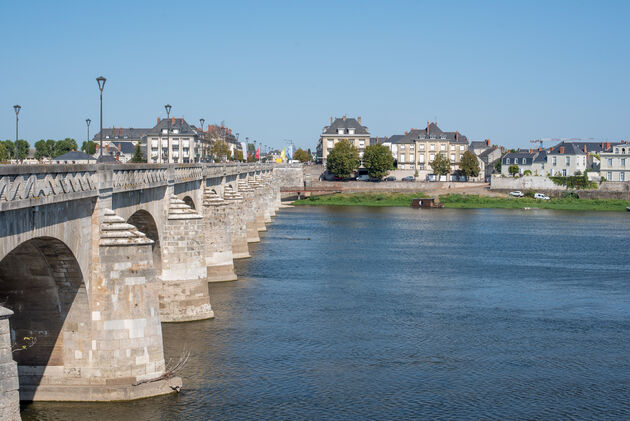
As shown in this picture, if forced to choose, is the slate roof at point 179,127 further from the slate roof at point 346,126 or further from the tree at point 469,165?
the tree at point 469,165

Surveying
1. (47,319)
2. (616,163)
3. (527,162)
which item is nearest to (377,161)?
(527,162)

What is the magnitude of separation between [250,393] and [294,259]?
33.4 m

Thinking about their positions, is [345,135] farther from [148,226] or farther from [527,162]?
[148,226]

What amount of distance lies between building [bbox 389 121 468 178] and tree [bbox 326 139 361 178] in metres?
19.0

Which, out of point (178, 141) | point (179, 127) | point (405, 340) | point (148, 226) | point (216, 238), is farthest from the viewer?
point (179, 127)

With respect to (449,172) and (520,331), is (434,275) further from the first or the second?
(449,172)

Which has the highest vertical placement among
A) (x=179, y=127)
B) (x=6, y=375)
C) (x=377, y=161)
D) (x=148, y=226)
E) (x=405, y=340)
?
(x=179, y=127)

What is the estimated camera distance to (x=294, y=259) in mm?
59875

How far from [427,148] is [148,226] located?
133m

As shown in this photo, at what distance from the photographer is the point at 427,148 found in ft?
539

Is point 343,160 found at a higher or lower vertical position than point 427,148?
lower

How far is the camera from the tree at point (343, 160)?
146m

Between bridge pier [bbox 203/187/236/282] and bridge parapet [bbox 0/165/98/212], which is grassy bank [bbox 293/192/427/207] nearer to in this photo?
bridge pier [bbox 203/187/236/282]

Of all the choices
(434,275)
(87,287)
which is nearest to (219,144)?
(434,275)
